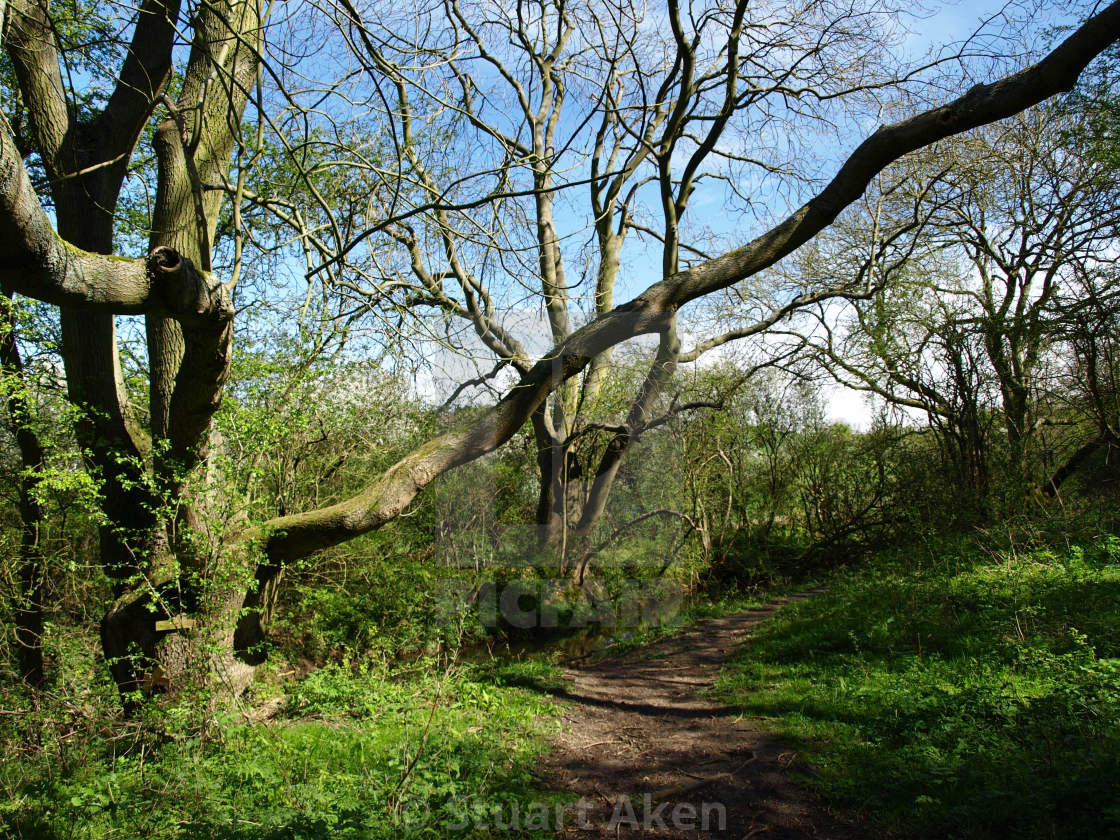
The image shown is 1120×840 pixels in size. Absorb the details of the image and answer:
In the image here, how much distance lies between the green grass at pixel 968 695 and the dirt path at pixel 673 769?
0.73ft

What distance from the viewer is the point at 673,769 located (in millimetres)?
4375

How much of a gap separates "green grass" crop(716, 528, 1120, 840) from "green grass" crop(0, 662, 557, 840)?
179 centimetres

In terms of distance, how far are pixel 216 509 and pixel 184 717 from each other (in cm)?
141

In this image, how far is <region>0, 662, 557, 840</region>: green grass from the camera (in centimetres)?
313

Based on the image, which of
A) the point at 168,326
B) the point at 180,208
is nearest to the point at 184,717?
the point at 168,326

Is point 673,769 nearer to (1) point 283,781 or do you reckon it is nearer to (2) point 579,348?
(1) point 283,781

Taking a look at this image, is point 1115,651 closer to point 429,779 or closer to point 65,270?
point 429,779

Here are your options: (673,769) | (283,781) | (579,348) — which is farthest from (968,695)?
(283,781)

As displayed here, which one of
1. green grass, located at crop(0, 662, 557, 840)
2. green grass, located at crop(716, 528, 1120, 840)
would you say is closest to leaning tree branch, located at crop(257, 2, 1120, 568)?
green grass, located at crop(0, 662, 557, 840)

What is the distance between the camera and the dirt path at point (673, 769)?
3479 mm

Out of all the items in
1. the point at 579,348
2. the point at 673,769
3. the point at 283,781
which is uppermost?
the point at 579,348

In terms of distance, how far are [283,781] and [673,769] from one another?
7.69ft

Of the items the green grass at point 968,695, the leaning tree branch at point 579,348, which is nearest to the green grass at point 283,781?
the leaning tree branch at point 579,348

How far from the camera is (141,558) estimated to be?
203 inches
